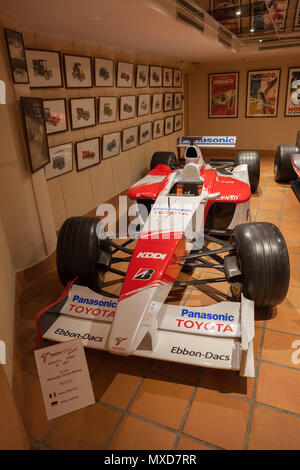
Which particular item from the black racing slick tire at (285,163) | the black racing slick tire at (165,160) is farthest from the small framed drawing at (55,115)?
the black racing slick tire at (285,163)

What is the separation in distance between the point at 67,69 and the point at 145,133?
9.58ft

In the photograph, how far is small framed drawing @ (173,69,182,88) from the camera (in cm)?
843

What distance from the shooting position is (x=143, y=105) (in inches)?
262

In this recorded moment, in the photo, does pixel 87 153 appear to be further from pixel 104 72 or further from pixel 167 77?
pixel 167 77

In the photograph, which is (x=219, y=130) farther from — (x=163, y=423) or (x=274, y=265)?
(x=163, y=423)

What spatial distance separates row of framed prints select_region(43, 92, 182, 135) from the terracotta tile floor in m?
2.82

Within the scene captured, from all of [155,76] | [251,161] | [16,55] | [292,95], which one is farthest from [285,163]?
[16,55]

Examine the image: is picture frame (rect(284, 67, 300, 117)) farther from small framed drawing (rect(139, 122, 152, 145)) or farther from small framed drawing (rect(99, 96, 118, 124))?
small framed drawing (rect(99, 96, 118, 124))

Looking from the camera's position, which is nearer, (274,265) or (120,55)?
(274,265)

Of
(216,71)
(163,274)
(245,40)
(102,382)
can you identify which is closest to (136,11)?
(163,274)

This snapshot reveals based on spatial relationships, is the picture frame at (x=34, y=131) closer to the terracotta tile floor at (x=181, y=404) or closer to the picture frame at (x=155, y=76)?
the terracotta tile floor at (x=181, y=404)

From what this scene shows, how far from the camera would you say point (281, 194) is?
573 cm
